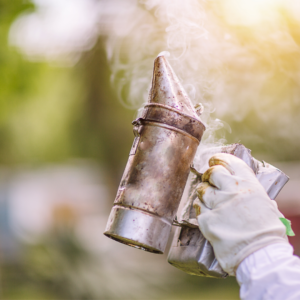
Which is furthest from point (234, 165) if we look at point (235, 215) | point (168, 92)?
point (168, 92)

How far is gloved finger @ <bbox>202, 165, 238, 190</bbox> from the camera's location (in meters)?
1.10

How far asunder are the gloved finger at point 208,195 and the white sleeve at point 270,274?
0.72 ft

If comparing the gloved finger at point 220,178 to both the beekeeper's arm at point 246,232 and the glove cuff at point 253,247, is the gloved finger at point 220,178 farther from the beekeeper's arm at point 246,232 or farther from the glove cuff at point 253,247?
the glove cuff at point 253,247

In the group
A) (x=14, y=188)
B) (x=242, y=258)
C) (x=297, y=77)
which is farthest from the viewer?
(x=14, y=188)

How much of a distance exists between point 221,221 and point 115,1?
11.3ft

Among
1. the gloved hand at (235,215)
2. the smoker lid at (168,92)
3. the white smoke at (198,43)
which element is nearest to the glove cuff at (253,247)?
the gloved hand at (235,215)

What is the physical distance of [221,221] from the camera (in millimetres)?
1079

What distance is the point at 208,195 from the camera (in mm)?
1131

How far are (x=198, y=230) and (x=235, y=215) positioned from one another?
0.90ft

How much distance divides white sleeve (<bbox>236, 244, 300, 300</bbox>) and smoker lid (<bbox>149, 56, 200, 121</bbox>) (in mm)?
588

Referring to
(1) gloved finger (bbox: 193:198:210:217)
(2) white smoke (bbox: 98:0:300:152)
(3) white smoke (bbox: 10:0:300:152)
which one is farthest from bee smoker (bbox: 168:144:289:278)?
(3) white smoke (bbox: 10:0:300:152)

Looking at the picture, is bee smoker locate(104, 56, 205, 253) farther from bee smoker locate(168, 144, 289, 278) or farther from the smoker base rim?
bee smoker locate(168, 144, 289, 278)

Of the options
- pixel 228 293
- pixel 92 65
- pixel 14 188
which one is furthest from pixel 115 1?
pixel 14 188

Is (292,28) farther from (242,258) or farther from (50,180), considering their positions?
(50,180)
